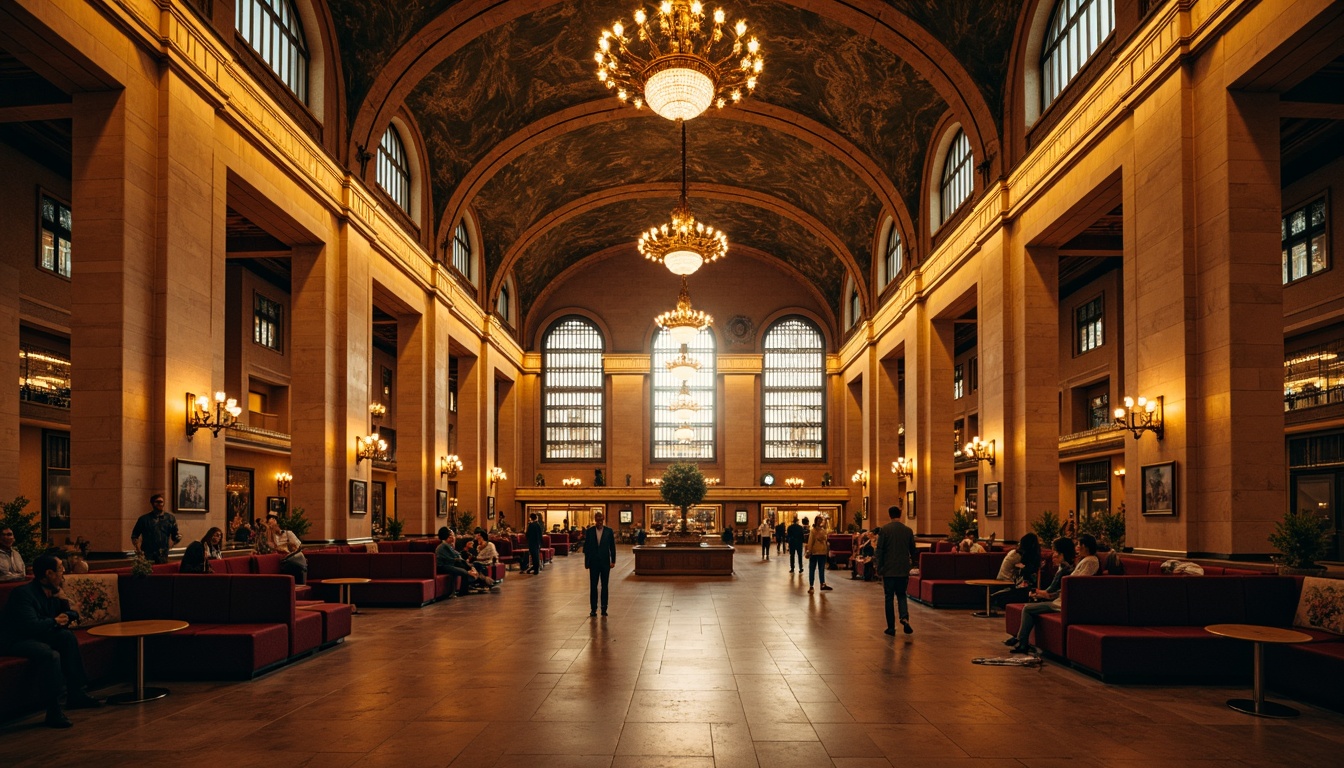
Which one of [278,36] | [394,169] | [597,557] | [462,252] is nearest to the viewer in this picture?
[597,557]

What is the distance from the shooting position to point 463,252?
87.9 ft

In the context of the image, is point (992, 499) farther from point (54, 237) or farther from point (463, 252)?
point (54, 237)

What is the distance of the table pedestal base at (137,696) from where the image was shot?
21.3ft

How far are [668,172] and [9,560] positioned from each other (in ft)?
75.3

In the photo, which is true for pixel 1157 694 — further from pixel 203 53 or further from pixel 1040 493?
pixel 203 53

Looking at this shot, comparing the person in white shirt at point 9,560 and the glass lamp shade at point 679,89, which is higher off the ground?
the glass lamp shade at point 679,89

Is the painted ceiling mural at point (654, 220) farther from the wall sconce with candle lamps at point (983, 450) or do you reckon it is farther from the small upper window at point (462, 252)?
the wall sconce with candle lamps at point (983, 450)

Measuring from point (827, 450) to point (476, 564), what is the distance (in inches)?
931

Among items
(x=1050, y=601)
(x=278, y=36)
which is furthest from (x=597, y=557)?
(x=278, y=36)

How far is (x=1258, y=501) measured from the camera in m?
9.45

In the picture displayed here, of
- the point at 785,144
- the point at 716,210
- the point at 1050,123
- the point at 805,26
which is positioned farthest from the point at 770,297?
the point at 1050,123

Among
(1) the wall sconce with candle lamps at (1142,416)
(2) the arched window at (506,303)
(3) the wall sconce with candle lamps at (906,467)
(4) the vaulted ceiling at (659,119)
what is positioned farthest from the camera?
(2) the arched window at (506,303)

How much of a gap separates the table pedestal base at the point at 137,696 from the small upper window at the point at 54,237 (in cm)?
1116

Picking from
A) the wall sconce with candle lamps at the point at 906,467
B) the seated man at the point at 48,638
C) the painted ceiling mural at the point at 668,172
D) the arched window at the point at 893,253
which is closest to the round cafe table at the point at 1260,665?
the seated man at the point at 48,638
